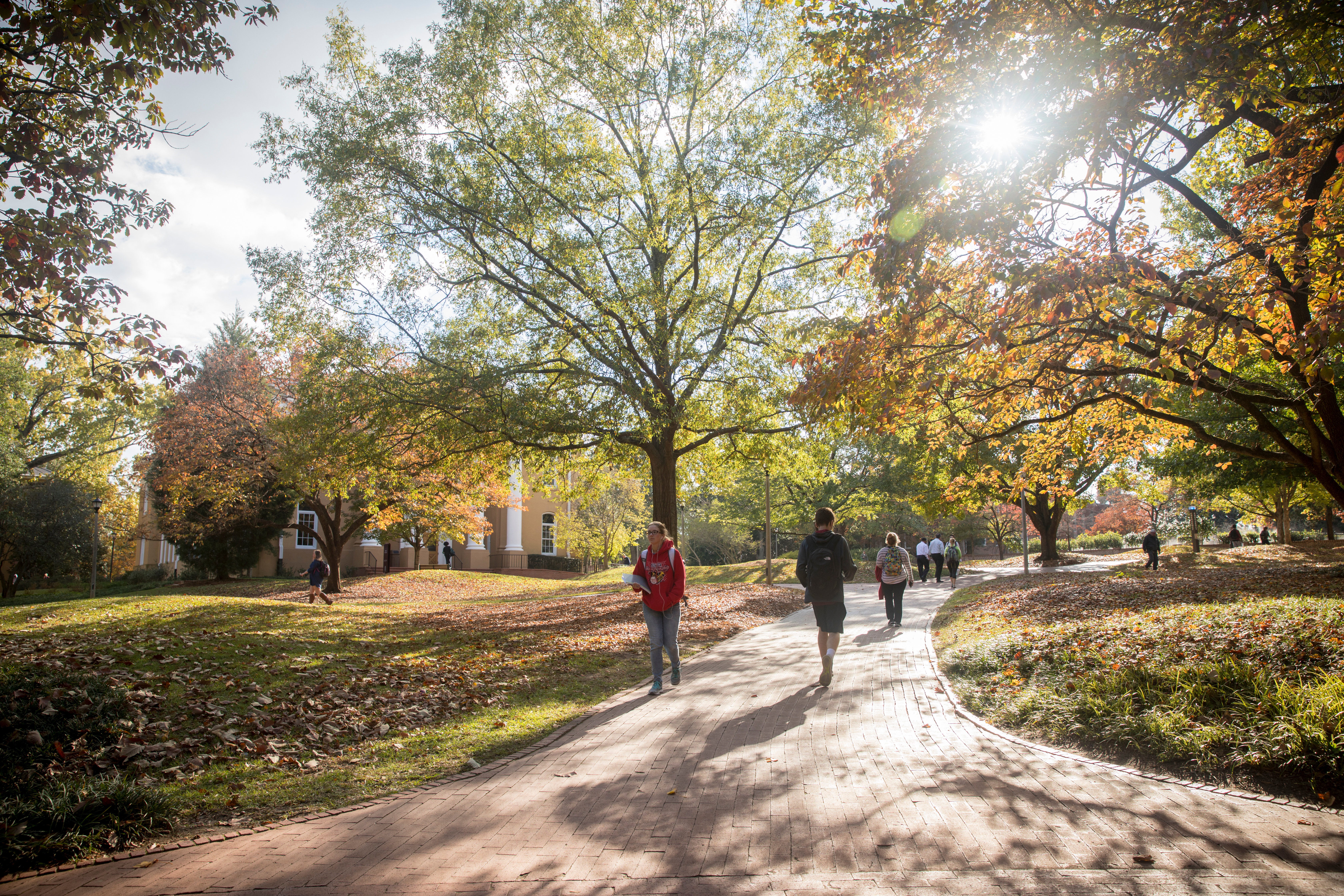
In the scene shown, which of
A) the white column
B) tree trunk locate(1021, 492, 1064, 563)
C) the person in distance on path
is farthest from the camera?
the white column

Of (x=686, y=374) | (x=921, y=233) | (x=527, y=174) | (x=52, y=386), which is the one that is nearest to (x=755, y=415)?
(x=686, y=374)

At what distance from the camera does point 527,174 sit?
1514 cm

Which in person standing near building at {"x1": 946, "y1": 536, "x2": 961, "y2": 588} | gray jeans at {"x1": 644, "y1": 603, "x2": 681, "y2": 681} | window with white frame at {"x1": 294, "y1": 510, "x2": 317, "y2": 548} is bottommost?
person standing near building at {"x1": 946, "y1": 536, "x2": 961, "y2": 588}

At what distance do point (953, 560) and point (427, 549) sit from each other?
1067 inches

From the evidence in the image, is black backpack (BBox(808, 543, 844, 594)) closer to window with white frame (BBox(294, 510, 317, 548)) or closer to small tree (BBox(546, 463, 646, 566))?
small tree (BBox(546, 463, 646, 566))

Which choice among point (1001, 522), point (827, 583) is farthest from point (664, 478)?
point (1001, 522)

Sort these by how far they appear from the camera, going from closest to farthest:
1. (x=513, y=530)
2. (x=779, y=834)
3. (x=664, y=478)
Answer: (x=779, y=834)
(x=664, y=478)
(x=513, y=530)

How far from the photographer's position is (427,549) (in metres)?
39.8

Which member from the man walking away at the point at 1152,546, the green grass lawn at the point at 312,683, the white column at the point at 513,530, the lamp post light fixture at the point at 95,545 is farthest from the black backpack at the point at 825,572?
the white column at the point at 513,530

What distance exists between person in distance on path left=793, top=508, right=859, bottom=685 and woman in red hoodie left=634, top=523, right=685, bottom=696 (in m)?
1.33

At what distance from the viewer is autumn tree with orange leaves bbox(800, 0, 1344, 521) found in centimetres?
579

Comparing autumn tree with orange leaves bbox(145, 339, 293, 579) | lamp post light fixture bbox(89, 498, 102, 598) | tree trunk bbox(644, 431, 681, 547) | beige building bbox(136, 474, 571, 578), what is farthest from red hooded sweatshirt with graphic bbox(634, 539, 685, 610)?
beige building bbox(136, 474, 571, 578)

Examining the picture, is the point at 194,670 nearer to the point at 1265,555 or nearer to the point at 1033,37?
the point at 1033,37

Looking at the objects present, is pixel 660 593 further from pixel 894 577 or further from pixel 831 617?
pixel 894 577
